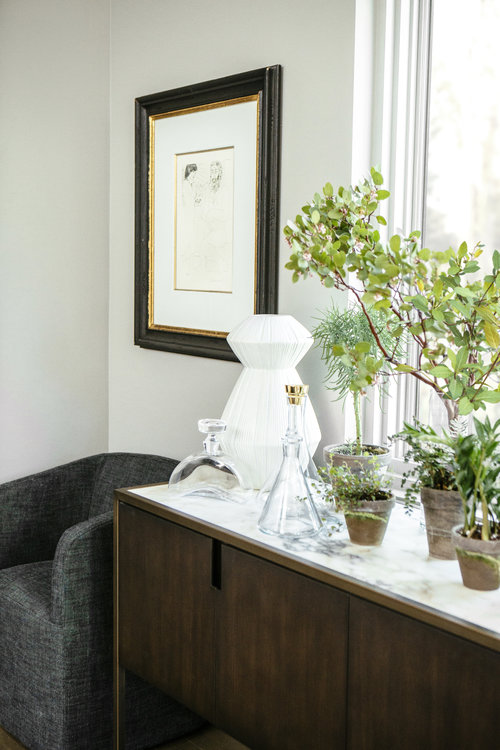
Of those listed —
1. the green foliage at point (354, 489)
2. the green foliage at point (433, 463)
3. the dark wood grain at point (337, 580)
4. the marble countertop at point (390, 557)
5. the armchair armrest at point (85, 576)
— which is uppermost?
the green foliage at point (433, 463)

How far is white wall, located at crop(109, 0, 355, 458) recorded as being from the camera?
199 cm

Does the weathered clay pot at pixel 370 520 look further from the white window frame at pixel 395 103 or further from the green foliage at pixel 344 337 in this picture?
the white window frame at pixel 395 103

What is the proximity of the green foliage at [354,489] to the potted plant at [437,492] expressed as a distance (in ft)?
0.26

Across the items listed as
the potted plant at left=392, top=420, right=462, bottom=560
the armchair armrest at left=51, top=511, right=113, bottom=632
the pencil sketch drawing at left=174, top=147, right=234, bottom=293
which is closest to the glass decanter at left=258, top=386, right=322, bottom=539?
the potted plant at left=392, top=420, right=462, bottom=560

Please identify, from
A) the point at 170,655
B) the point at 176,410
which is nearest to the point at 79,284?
the point at 176,410

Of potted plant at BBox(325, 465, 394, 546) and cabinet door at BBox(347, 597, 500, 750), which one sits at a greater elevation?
potted plant at BBox(325, 465, 394, 546)

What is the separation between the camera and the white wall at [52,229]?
104 inches

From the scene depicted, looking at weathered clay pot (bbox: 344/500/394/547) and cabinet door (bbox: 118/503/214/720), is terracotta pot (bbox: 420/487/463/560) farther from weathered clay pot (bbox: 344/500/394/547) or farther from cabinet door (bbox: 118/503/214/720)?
cabinet door (bbox: 118/503/214/720)

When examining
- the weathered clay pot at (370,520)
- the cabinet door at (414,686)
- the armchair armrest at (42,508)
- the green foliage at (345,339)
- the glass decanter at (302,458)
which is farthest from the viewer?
the armchair armrest at (42,508)

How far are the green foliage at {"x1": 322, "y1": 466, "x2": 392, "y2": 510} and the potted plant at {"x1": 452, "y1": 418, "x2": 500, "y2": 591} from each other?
232mm

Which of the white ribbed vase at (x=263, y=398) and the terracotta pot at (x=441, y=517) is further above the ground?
the white ribbed vase at (x=263, y=398)

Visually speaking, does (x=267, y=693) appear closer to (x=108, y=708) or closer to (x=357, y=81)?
(x=108, y=708)

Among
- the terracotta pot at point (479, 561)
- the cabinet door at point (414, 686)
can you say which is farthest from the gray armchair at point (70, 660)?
the terracotta pot at point (479, 561)

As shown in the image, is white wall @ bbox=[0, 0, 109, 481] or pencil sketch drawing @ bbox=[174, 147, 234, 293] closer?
pencil sketch drawing @ bbox=[174, 147, 234, 293]
